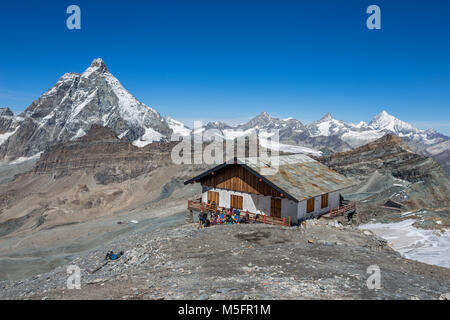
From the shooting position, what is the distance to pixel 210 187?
97.2 ft

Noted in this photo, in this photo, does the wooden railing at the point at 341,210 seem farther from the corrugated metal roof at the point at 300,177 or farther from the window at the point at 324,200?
the corrugated metal roof at the point at 300,177

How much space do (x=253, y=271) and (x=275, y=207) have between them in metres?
12.4

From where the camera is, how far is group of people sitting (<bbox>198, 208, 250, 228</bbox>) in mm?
25688

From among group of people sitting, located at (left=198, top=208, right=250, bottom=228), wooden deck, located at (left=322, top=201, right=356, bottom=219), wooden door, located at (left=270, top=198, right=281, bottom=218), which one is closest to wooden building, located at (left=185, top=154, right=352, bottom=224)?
wooden door, located at (left=270, top=198, right=281, bottom=218)

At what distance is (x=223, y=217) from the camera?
26.5 metres

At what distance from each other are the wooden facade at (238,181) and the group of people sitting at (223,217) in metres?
1.92

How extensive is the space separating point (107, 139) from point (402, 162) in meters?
108

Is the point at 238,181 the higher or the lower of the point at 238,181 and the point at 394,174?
the lower

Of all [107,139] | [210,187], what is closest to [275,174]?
[210,187]

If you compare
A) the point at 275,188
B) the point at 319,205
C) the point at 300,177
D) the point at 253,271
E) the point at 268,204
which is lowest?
the point at 253,271

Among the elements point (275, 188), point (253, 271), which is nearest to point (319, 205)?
point (275, 188)

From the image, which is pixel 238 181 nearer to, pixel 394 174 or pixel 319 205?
pixel 319 205

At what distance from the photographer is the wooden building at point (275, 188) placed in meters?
24.7
